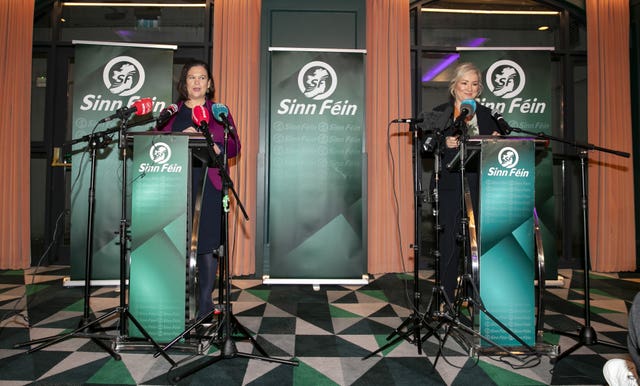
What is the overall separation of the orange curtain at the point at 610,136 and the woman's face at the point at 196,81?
4414mm

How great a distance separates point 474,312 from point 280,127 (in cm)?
255

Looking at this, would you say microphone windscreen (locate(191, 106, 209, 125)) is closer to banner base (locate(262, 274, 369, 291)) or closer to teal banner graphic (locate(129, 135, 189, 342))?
teal banner graphic (locate(129, 135, 189, 342))

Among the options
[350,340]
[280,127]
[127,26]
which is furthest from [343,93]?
[127,26]

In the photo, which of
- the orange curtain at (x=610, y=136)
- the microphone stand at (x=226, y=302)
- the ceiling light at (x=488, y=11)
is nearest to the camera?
the microphone stand at (x=226, y=302)

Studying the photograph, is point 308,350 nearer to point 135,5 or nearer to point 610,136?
point 610,136

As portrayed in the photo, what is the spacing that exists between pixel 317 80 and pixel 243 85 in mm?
917

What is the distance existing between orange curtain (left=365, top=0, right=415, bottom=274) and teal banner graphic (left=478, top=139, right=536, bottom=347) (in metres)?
2.19

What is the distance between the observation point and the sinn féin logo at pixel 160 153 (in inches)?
89.8

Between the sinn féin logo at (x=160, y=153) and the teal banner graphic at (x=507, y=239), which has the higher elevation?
the sinn féin logo at (x=160, y=153)

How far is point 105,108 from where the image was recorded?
3.97m

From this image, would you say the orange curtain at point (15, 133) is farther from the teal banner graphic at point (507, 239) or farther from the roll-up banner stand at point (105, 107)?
the teal banner graphic at point (507, 239)

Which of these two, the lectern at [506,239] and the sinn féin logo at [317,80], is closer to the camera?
the lectern at [506,239]

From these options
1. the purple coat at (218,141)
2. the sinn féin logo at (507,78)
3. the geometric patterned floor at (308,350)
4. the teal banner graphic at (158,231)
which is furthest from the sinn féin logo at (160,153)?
the sinn féin logo at (507,78)

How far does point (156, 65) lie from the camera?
403cm
